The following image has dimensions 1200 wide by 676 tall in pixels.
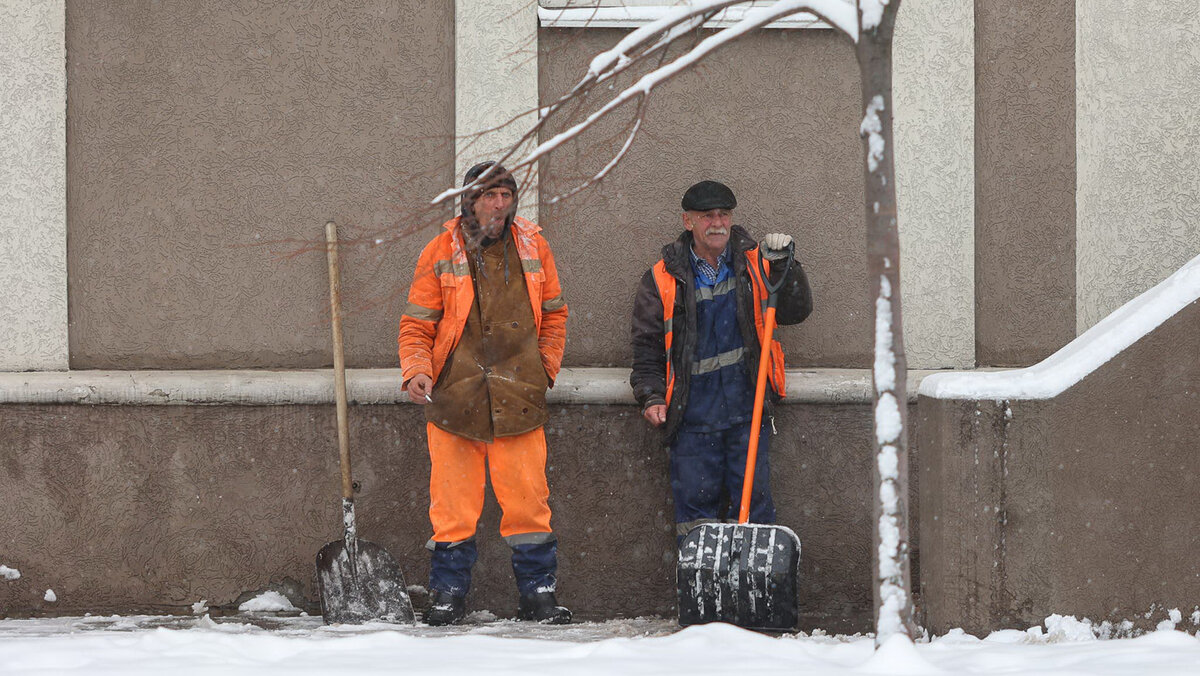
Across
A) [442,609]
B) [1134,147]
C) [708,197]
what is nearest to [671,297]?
[708,197]

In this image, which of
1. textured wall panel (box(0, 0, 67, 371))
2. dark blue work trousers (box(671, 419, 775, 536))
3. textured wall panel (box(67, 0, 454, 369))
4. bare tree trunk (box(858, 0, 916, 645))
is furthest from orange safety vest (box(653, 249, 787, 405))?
textured wall panel (box(0, 0, 67, 371))

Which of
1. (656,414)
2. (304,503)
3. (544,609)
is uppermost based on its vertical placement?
(656,414)

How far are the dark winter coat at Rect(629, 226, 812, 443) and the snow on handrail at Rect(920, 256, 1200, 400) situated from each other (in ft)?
3.09

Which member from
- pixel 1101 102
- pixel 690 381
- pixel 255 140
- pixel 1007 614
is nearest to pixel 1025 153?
pixel 1101 102

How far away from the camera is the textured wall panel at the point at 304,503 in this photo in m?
5.58

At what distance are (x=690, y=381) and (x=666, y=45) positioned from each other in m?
2.07

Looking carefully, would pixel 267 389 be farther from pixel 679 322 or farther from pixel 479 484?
pixel 679 322

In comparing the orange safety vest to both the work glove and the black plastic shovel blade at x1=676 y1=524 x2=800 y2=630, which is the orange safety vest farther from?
the black plastic shovel blade at x1=676 y1=524 x2=800 y2=630

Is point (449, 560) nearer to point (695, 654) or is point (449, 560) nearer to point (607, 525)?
point (607, 525)

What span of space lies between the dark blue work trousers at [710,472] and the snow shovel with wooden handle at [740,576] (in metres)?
0.40

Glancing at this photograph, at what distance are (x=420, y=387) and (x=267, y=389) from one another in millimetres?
812

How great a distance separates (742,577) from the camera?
4.85 m

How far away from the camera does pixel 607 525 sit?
18.5 ft

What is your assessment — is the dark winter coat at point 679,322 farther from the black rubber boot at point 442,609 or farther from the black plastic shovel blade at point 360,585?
the black plastic shovel blade at point 360,585
